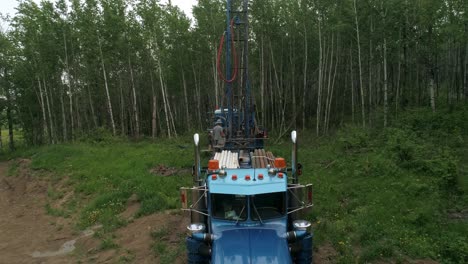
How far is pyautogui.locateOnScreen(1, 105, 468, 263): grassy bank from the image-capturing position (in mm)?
8619

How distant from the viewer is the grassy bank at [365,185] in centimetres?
862

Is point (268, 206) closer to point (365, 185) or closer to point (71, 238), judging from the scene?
point (365, 185)

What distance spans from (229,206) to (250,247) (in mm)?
798

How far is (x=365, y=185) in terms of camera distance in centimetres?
1212

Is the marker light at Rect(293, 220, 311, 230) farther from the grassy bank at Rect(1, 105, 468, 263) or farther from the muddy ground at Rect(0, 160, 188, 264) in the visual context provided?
the muddy ground at Rect(0, 160, 188, 264)

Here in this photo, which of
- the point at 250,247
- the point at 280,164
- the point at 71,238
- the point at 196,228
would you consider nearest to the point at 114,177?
the point at 71,238

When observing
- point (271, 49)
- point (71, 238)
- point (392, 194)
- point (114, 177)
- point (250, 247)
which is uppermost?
point (271, 49)

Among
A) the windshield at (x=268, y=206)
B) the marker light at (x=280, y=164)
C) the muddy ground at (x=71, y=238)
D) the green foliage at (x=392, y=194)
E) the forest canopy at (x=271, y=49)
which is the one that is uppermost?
the forest canopy at (x=271, y=49)

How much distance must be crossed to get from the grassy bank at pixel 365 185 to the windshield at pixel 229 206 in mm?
2820

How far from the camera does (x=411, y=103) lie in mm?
24406

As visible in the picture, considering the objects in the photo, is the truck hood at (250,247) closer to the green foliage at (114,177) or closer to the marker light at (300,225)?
the marker light at (300,225)

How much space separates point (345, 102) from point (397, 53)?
32.6 feet

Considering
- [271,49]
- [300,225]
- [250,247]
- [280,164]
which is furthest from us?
[271,49]

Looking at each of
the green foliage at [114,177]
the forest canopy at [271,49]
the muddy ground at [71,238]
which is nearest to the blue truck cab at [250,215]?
the muddy ground at [71,238]
